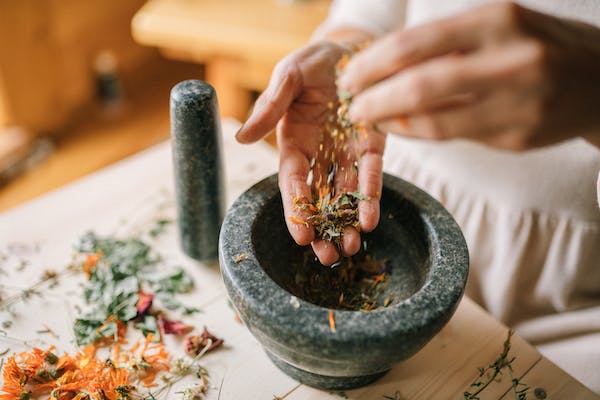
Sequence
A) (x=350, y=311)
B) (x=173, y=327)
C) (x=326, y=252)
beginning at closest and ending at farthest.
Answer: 1. (x=350, y=311)
2. (x=326, y=252)
3. (x=173, y=327)

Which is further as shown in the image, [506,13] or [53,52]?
[53,52]

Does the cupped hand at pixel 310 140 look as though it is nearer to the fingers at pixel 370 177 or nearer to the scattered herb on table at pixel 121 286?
the fingers at pixel 370 177

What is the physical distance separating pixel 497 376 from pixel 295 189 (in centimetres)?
53

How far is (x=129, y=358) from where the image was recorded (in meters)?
1.07

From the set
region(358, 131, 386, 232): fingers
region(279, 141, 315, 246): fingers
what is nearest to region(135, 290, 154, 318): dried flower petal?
region(279, 141, 315, 246): fingers

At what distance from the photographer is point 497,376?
3.49 feet

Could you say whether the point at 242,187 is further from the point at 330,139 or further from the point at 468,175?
the point at 468,175

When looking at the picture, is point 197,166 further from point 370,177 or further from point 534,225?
point 534,225

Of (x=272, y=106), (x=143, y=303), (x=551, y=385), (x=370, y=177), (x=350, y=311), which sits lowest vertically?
(x=551, y=385)

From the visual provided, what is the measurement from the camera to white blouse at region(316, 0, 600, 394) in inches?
47.9

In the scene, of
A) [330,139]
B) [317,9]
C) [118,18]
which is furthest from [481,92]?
[118,18]

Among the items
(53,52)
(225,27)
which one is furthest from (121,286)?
(53,52)

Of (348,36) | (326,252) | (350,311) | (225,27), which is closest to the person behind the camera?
(350,311)

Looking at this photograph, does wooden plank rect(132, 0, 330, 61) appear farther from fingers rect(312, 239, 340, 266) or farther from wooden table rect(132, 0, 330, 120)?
fingers rect(312, 239, 340, 266)
